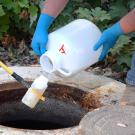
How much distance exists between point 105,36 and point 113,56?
127 centimetres

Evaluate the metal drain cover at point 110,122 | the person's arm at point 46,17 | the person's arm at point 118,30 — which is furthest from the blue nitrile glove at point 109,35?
the metal drain cover at point 110,122

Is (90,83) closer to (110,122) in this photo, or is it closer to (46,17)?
(46,17)

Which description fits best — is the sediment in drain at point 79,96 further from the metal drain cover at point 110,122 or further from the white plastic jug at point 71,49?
the metal drain cover at point 110,122

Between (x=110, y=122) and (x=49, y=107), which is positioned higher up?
(x=110, y=122)

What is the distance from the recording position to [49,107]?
2.62 meters

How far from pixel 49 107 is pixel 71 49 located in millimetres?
646

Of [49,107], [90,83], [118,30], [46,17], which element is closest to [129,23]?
[118,30]

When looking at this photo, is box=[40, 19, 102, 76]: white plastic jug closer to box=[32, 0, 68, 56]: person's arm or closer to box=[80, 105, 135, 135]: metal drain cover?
box=[32, 0, 68, 56]: person's arm

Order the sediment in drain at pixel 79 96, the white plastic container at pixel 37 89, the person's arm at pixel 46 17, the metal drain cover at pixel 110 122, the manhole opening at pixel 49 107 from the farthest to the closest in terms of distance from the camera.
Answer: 1. the manhole opening at pixel 49 107
2. the sediment in drain at pixel 79 96
3. the person's arm at pixel 46 17
4. the white plastic container at pixel 37 89
5. the metal drain cover at pixel 110 122

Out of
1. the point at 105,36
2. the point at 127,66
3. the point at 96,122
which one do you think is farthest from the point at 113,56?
the point at 96,122

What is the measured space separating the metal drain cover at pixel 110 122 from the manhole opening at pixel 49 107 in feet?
1.72

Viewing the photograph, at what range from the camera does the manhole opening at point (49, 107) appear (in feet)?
8.18

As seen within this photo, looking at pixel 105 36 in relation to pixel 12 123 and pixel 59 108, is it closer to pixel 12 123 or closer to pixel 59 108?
pixel 59 108

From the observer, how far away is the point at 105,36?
7.01ft
